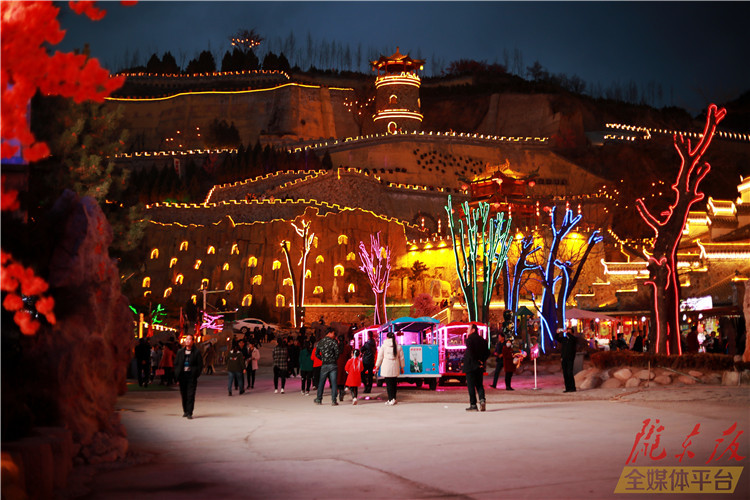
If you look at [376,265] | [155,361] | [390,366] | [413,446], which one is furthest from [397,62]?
[413,446]

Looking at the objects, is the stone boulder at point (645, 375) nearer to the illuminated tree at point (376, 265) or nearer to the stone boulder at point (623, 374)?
the stone boulder at point (623, 374)

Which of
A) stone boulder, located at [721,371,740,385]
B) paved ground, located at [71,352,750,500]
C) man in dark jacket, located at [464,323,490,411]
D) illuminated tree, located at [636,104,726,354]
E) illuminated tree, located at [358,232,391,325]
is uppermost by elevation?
illuminated tree, located at [358,232,391,325]

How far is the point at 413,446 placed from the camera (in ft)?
30.0

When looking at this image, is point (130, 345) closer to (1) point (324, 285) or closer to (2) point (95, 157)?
(2) point (95, 157)

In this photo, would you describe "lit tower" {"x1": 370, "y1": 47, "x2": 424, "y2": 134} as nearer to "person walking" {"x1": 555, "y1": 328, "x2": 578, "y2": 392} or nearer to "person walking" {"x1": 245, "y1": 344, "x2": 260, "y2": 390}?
"person walking" {"x1": 245, "y1": 344, "x2": 260, "y2": 390}

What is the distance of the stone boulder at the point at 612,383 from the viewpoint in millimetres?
16562

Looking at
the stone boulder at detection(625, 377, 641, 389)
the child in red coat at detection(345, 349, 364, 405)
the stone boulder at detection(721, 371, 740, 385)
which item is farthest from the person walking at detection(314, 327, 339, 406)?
the stone boulder at detection(721, 371, 740, 385)

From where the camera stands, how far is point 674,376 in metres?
16.4

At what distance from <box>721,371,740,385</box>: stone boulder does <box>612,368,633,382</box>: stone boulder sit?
1.72 m

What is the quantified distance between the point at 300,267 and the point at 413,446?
46450mm

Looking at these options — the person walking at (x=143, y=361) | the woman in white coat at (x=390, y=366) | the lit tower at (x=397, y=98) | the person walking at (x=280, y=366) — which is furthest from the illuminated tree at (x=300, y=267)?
the woman in white coat at (x=390, y=366)

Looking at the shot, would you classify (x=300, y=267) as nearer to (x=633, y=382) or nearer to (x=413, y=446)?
(x=633, y=382)

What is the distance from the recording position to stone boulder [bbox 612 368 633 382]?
54.6 feet

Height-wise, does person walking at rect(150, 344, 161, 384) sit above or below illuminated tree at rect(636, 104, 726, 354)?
below
